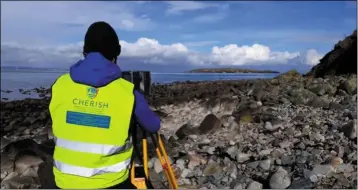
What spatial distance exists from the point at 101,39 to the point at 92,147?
0.87m

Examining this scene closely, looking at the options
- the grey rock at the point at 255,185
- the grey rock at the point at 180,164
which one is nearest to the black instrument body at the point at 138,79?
the grey rock at the point at 255,185

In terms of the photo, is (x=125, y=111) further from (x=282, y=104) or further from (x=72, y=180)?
(x=282, y=104)

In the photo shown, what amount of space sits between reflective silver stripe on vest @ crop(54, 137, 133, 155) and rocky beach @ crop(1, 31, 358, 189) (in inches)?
186

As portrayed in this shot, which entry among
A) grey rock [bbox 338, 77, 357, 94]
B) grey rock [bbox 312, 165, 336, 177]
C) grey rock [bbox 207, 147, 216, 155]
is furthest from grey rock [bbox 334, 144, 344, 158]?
grey rock [bbox 338, 77, 357, 94]

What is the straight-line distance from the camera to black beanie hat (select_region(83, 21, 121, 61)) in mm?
3555

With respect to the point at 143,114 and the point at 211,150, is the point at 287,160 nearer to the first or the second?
the point at 211,150

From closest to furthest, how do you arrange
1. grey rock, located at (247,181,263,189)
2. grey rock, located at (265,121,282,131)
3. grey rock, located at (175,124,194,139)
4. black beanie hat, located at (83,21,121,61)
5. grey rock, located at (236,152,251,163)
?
black beanie hat, located at (83,21,121,61), grey rock, located at (247,181,263,189), grey rock, located at (236,152,251,163), grey rock, located at (265,121,282,131), grey rock, located at (175,124,194,139)

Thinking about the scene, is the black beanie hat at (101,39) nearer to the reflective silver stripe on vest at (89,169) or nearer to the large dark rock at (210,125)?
the reflective silver stripe on vest at (89,169)

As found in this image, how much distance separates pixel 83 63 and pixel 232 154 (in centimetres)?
677

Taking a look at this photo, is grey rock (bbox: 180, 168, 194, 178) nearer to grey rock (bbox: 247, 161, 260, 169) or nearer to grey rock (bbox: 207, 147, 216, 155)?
grey rock (bbox: 207, 147, 216, 155)

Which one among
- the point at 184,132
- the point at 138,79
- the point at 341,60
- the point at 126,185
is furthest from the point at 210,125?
the point at 341,60

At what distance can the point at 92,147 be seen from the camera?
11.3 ft

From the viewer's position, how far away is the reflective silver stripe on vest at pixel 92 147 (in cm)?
345

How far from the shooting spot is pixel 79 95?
11.4 ft
